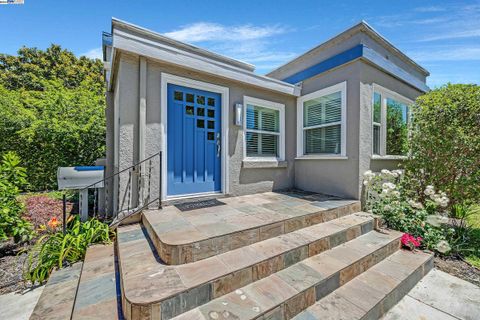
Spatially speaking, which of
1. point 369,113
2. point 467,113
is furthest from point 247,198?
point 467,113

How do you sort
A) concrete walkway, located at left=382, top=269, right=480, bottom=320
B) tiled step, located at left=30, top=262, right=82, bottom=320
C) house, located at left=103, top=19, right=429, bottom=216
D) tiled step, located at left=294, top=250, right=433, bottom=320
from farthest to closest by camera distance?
1. house, located at left=103, top=19, right=429, bottom=216
2. concrete walkway, located at left=382, top=269, right=480, bottom=320
3. tiled step, located at left=294, top=250, right=433, bottom=320
4. tiled step, located at left=30, top=262, right=82, bottom=320

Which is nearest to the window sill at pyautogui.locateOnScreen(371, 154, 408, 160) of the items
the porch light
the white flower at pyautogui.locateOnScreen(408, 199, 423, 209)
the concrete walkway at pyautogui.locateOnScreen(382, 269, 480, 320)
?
the white flower at pyautogui.locateOnScreen(408, 199, 423, 209)

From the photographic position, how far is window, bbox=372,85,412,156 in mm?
5090

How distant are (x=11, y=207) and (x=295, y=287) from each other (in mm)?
4457

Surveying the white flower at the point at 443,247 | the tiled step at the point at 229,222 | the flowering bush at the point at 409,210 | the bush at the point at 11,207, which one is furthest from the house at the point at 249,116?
the white flower at the point at 443,247

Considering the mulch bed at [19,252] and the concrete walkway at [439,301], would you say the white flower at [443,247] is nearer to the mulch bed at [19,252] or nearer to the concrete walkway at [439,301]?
the concrete walkway at [439,301]

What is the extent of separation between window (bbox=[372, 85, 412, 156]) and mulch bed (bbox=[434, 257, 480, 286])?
2.47m

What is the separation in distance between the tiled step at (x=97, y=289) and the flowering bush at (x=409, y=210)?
14.4ft

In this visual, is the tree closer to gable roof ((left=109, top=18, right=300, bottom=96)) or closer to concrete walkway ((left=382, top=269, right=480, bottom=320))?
gable roof ((left=109, top=18, right=300, bottom=96))

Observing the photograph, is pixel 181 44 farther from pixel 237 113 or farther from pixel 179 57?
pixel 237 113

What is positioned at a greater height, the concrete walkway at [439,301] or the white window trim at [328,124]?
the white window trim at [328,124]

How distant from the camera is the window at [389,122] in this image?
16.7 ft

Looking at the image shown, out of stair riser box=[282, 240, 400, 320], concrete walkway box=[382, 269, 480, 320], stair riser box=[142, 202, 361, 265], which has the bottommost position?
concrete walkway box=[382, 269, 480, 320]

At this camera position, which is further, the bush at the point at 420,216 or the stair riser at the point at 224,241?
the bush at the point at 420,216
